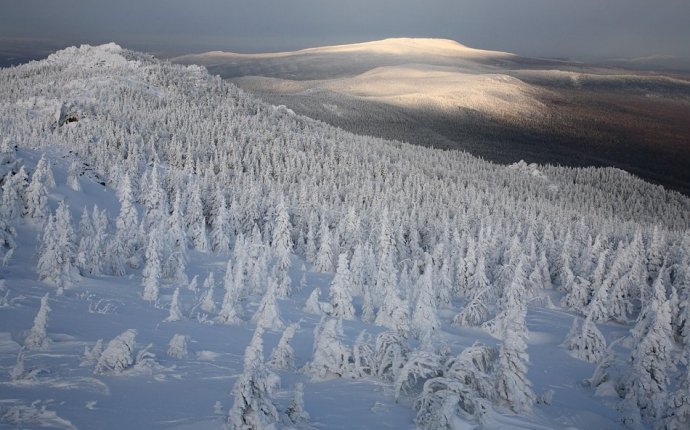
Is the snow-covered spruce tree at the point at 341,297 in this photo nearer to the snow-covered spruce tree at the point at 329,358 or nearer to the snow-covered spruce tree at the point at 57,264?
the snow-covered spruce tree at the point at 57,264

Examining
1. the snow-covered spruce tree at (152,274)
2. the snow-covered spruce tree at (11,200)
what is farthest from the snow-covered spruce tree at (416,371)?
the snow-covered spruce tree at (11,200)

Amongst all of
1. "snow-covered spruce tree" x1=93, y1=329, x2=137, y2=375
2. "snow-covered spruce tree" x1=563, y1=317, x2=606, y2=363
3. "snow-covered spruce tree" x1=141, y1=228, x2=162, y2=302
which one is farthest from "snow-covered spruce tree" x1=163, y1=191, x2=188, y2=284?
"snow-covered spruce tree" x1=563, y1=317, x2=606, y2=363

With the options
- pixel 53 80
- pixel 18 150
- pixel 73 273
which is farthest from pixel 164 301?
pixel 53 80

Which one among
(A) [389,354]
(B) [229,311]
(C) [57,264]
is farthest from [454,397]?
(C) [57,264]

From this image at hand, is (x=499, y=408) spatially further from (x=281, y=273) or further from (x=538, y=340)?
(x=281, y=273)

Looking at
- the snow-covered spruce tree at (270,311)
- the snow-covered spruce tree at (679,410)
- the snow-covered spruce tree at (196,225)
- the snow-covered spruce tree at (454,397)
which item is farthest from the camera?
the snow-covered spruce tree at (196,225)
